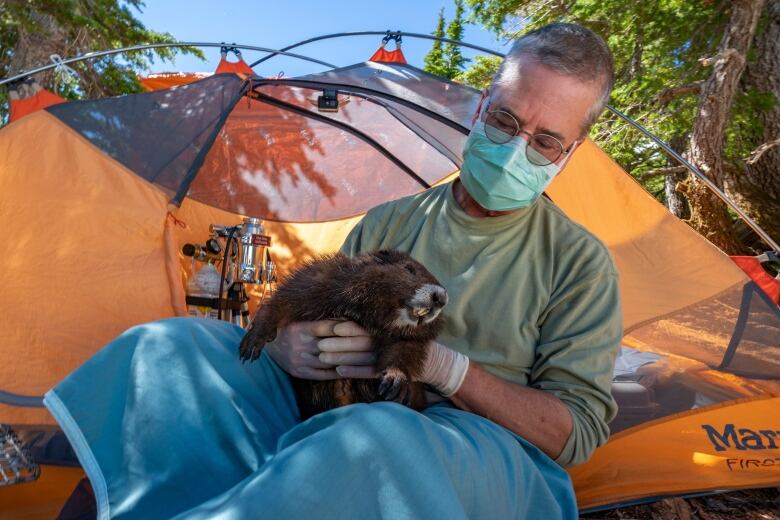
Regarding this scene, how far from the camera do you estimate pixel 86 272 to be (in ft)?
10.4

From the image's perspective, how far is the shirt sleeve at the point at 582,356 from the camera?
69.9 inches

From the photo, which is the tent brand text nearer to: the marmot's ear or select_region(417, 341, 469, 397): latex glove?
select_region(417, 341, 469, 397): latex glove

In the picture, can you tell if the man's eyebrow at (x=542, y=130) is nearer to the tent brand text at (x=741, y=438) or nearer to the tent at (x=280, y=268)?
the tent at (x=280, y=268)

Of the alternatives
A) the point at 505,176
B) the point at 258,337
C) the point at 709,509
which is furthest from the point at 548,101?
the point at 709,509

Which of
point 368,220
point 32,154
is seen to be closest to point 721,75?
point 368,220

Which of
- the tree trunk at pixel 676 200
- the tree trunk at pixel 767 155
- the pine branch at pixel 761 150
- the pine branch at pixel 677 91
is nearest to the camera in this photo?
the pine branch at pixel 761 150

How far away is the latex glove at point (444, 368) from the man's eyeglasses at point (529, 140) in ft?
2.86

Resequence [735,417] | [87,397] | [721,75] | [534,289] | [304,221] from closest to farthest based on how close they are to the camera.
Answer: [87,397]
[534,289]
[735,417]
[304,221]
[721,75]

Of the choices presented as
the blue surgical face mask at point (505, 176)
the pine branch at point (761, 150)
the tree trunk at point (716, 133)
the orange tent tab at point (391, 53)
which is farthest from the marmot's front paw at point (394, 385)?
the pine branch at point (761, 150)

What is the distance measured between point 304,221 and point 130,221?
A: 1382mm

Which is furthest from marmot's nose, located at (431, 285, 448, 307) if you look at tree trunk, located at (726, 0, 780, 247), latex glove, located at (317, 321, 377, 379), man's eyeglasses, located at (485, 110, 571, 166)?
tree trunk, located at (726, 0, 780, 247)

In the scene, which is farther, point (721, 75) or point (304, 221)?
point (721, 75)

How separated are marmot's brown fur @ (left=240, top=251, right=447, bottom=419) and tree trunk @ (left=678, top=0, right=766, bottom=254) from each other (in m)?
5.69

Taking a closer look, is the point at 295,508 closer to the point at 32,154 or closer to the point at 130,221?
the point at 130,221
